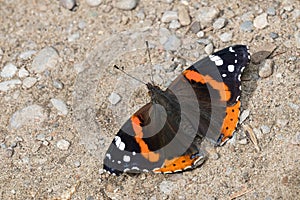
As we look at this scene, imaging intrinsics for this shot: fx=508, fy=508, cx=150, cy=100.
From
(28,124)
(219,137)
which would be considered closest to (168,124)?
(219,137)

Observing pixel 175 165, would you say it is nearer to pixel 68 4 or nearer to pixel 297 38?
pixel 297 38

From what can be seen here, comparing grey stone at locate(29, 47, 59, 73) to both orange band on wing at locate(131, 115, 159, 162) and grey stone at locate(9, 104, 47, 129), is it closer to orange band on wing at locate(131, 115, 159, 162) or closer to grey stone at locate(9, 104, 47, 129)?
grey stone at locate(9, 104, 47, 129)

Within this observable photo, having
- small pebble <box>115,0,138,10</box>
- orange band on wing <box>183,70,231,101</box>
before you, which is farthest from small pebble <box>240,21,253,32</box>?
small pebble <box>115,0,138,10</box>

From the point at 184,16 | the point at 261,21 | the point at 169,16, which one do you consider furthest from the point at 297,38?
the point at 169,16

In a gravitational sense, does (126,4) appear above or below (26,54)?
above

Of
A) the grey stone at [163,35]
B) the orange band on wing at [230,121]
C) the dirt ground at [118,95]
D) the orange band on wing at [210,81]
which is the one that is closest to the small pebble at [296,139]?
the dirt ground at [118,95]

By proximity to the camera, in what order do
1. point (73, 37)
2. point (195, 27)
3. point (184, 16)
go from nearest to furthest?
point (195, 27) < point (184, 16) < point (73, 37)

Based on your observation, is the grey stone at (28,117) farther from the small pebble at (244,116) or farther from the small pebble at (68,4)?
the small pebble at (244,116)
